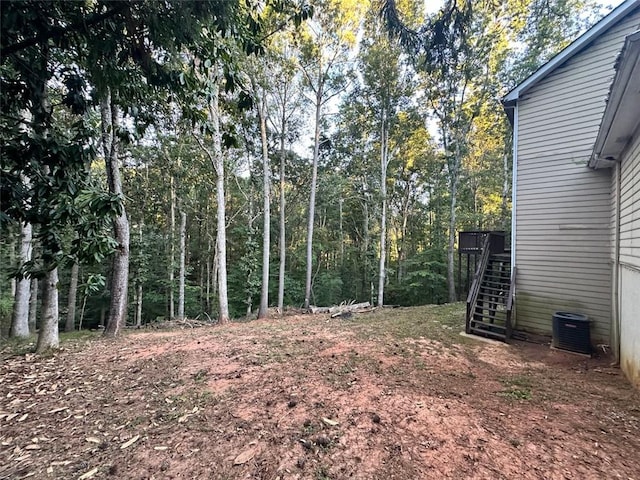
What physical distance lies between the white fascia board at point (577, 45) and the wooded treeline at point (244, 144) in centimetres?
215

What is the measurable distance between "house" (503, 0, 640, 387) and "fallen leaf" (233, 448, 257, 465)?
4652 mm

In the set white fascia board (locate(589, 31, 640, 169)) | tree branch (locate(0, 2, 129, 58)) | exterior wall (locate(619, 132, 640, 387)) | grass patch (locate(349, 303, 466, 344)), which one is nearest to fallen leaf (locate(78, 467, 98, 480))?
tree branch (locate(0, 2, 129, 58))

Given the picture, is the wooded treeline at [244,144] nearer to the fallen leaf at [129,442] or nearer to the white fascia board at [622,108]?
the fallen leaf at [129,442]

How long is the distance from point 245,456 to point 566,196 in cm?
670

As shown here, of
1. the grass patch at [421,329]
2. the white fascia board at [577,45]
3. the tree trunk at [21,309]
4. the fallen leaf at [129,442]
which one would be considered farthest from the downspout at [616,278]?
the tree trunk at [21,309]

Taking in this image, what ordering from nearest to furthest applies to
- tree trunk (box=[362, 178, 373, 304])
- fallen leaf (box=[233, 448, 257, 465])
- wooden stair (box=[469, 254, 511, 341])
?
fallen leaf (box=[233, 448, 257, 465])
wooden stair (box=[469, 254, 511, 341])
tree trunk (box=[362, 178, 373, 304])

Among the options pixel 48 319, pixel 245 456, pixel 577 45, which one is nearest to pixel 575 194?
pixel 577 45

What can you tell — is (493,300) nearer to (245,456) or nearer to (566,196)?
(566,196)

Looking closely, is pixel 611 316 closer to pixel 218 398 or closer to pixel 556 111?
pixel 556 111

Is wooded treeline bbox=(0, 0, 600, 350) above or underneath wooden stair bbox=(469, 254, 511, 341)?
above

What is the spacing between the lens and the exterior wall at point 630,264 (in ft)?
10.6

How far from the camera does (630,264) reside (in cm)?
353

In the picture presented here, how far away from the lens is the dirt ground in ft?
6.38

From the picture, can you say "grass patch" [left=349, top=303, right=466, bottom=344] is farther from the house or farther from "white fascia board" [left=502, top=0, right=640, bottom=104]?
"white fascia board" [left=502, top=0, right=640, bottom=104]
